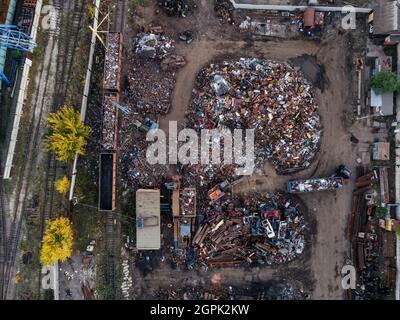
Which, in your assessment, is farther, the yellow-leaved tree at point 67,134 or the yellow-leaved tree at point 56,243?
the yellow-leaved tree at point 56,243

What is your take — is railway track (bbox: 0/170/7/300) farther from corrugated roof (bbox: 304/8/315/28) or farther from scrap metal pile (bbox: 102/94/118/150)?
corrugated roof (bbox: 304/8/315/28)

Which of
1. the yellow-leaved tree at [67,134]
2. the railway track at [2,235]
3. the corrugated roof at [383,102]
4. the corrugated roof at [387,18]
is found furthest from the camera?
the corrugated roof at [383,102]

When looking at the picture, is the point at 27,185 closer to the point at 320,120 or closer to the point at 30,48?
the point at 30,48

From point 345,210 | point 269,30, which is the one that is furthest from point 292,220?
point 269,30

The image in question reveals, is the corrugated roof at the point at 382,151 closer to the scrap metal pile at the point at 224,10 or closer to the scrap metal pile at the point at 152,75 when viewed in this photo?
the scrap metal pile at the point at 224,10

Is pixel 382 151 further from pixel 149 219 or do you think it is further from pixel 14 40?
pixel 14 40

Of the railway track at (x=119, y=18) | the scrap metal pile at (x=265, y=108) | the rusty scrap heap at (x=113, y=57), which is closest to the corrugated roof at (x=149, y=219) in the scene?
the scrap metal pile at (x=265, y=108)

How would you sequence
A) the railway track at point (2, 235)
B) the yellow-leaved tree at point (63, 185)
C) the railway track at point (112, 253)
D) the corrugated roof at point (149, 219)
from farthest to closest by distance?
the railway track at point (112, 253) → the railway track at point (2, 235) → the yellow-leaved tree at point (63, 185) → the corrugated roof at point (149, 219)

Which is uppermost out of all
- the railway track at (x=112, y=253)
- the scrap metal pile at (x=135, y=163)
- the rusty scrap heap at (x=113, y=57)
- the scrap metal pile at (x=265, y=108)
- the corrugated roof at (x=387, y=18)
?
the corrugated roof at (x=387, y=18)

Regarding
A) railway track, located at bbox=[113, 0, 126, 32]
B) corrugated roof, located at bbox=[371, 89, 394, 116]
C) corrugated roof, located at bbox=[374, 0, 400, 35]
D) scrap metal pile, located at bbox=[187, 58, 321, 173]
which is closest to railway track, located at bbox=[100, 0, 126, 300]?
scrap metal pile, located at bbox=[187, 58, 321, 173]

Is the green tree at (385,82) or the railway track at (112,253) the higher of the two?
the green tree at (385,82)
